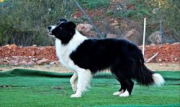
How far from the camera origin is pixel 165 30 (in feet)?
61.1

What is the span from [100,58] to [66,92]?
105 centimetres

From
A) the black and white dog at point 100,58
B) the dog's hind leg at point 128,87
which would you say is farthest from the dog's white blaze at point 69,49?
the dog's hind leg at point 128,87

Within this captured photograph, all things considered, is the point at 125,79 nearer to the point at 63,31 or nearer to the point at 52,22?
the point at 63,31

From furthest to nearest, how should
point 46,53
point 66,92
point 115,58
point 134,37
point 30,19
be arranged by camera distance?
1. point 134,37
2. point 30,19
3. point 46,53
4. point 66,92
5. point 115,58

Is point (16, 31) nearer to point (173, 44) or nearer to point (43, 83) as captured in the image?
point (173, 44)

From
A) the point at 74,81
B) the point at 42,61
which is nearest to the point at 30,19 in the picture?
the point at 42,61

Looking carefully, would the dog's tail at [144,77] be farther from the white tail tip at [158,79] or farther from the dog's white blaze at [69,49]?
the dog's white blaze at [69,49]

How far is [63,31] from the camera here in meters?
7.41

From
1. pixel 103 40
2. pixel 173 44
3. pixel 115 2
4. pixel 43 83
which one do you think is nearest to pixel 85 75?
pixel 103 40

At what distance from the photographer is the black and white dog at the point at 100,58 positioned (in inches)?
284

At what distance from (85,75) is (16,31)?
11184 millimetres

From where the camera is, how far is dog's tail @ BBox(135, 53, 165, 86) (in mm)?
7368

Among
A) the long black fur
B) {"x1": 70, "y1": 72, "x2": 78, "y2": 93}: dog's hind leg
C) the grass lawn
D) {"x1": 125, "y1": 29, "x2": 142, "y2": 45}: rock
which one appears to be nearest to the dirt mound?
{"x1": 125, "y1": 29, "x2": 142, "y2": 45}: rock

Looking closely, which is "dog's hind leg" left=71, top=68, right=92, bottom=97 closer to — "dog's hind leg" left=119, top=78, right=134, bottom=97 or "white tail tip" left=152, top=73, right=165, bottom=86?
"dog's hind leg" left=119, top=78, right=134, bottom=97
